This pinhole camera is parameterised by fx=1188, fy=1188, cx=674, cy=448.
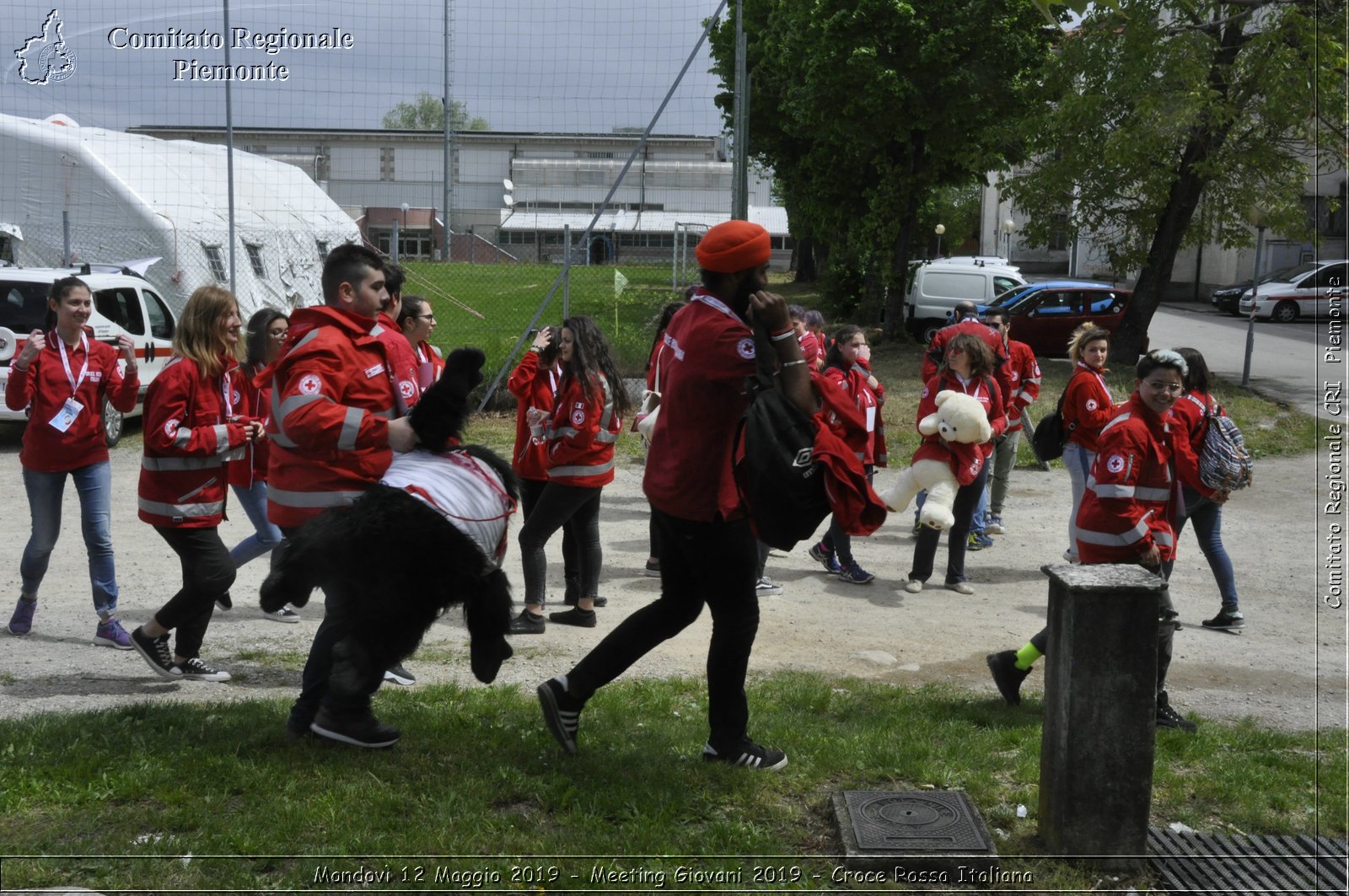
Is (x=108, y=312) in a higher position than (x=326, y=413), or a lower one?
higher

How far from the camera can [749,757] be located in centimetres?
436

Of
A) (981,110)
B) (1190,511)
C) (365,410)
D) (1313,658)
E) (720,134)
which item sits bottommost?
(1313,658)

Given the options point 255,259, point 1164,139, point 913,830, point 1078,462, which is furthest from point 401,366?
point 1164,139

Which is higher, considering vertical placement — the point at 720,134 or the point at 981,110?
the point at 981,110

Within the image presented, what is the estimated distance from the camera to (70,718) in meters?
4.77

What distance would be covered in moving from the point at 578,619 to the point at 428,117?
7.90 m

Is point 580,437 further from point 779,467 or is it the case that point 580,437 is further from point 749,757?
point 779,467

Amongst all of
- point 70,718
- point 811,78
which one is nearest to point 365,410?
point 70,718

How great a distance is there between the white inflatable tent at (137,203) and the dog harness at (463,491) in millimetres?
12799

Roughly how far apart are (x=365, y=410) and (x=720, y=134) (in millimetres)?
9817

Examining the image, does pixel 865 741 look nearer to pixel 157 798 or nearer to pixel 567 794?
pixel 567 794

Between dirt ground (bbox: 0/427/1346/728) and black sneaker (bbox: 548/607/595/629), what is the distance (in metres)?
0.08

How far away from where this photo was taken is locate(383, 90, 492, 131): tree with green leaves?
499 inches

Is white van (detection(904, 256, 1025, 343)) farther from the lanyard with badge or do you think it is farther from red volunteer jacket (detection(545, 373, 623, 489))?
the lanyard with badge
